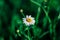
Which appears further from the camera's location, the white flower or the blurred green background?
the blurred green background

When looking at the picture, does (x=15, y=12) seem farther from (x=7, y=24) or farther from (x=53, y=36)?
(x=53, y=36)

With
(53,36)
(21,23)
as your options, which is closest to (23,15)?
(21,23)

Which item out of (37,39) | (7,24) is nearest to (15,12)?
(7,24)

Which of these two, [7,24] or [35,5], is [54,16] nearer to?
[35,5]

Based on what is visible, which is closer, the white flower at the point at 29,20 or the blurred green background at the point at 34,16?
the white flower at the point at 29,20

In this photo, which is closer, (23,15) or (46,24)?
(23,15)

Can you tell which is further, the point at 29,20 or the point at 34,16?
the point at 34,16

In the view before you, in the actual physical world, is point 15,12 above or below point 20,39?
above
